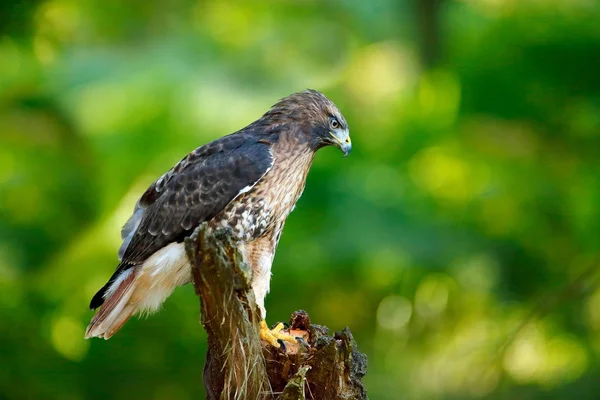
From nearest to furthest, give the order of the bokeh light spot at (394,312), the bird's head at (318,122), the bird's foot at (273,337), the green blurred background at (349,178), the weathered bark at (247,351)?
the weathered bark at (247,351)
the bird's foot at (273,337)
the bird's head at (318,122)
the green blurred background at (349,178)
the bokeh light spot at (394,312)

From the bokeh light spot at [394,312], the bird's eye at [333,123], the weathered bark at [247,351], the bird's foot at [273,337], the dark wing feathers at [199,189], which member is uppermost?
the bokeh light spot at [394,312]

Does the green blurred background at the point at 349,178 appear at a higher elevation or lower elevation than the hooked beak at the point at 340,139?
higher

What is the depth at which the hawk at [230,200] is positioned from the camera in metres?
3.79

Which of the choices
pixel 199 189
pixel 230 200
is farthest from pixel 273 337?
pixel 199 189

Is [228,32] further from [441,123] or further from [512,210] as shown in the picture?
[512,210]

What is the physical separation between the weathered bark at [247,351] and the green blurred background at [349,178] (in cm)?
245

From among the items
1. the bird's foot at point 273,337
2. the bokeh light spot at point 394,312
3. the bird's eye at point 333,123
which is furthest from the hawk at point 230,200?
the bokeh light spot at point 394,312

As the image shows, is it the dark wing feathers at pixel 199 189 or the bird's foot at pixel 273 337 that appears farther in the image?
the dark wing feathers at pixel 199 189

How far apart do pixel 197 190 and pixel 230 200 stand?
0.17 metres

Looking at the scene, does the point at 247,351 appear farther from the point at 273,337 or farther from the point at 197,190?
the point at 197,190

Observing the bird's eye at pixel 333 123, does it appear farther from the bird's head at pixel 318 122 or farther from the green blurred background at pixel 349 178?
the green blurred background at pixel 349 178

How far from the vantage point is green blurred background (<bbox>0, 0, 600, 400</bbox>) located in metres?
6.07

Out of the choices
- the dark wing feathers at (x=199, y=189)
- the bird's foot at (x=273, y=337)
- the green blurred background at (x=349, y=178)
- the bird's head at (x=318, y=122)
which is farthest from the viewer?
the green blurred background at (x=349, y=178)

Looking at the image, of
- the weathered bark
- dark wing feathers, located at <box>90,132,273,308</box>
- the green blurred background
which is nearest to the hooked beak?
dark wing feathers, located at <box>90,132,273,308</box>
